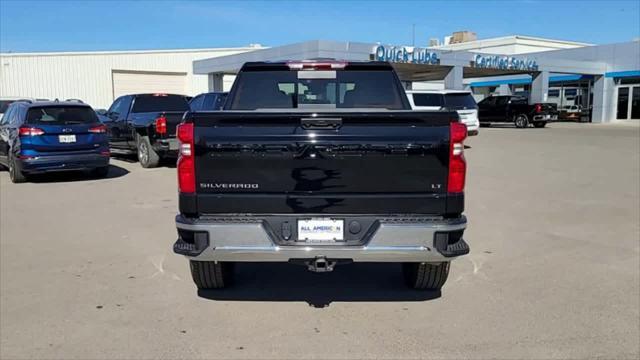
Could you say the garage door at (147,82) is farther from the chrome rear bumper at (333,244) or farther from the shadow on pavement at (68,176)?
the chrome rear bumper at (333,244)

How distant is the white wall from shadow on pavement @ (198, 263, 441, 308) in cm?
4414

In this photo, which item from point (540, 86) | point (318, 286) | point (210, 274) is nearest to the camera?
point (210, 274)

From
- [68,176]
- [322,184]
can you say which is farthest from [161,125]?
[322,184]

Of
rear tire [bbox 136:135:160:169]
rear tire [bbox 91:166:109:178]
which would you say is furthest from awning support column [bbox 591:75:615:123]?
rear tire [bbox 91:166:109:178]

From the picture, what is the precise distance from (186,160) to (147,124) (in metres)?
10.1

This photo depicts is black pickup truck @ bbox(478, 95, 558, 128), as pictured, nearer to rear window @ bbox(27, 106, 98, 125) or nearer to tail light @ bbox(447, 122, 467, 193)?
rear window @ bbox(27, 106, 98, 125)

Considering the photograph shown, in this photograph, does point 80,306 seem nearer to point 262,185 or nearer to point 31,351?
point 31,351

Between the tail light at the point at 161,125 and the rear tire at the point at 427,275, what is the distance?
30.2ft

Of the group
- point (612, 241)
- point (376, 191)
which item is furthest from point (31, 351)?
point (612, 241)

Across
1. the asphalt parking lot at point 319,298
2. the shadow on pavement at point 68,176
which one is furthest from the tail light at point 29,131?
the asphalt parking lot at point 319,298

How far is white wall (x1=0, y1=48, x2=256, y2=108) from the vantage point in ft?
144

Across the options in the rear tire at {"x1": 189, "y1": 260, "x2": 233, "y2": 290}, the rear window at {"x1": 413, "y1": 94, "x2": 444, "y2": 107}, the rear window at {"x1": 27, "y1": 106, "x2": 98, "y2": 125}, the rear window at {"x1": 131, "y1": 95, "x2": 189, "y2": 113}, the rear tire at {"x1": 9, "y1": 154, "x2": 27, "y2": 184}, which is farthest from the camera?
the rear window at {"x1": 413, "y1": 94, "x2": 444, "y2": 107}

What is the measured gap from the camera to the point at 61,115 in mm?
11406

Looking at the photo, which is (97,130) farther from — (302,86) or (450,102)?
(450,102)
